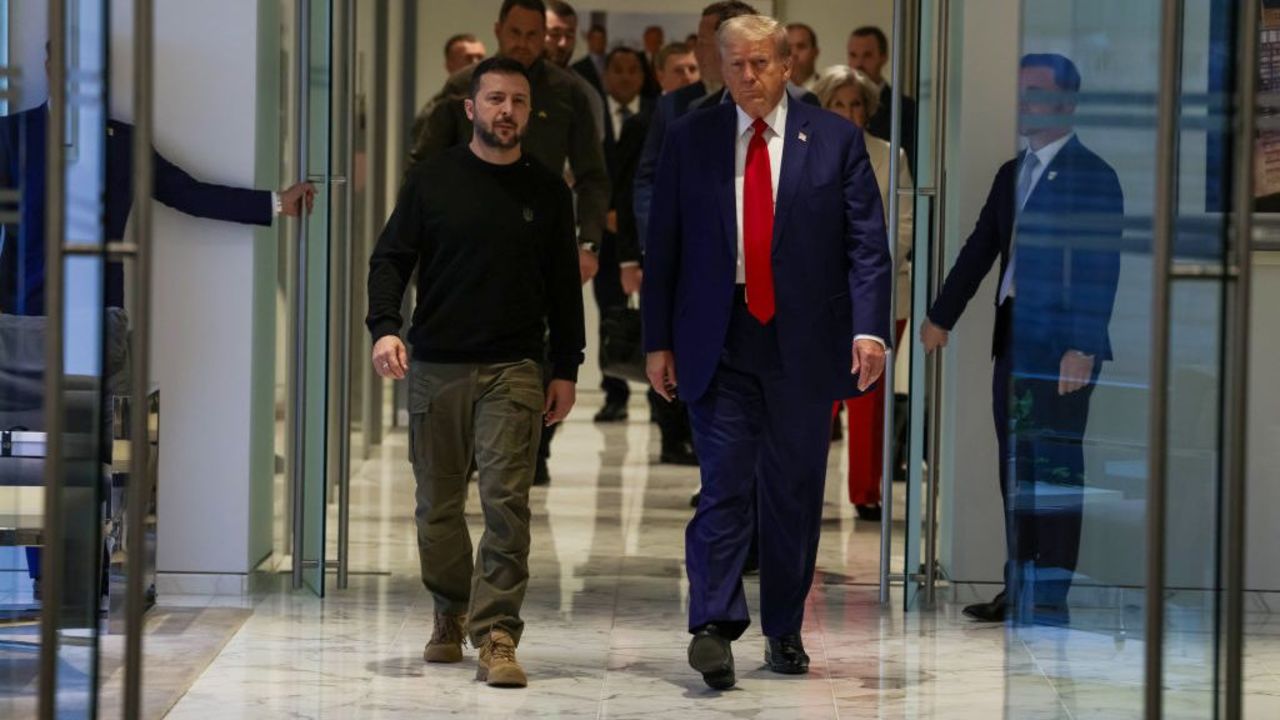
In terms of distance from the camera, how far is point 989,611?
708cm

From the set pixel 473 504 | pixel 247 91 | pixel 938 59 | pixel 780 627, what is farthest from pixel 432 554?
pixel 473 504

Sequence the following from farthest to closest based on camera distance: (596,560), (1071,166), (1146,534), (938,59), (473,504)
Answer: (473,504) < (596,560) < (938,59) < (1071,166) < (1146,534)

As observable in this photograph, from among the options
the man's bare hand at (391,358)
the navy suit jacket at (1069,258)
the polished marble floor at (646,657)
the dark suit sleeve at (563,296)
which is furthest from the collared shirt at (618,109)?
the navy suit jacket at (1069,258)

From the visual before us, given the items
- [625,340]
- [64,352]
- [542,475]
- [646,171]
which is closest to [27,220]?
[64,352]

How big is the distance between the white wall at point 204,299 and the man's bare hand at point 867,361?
2.23 meters

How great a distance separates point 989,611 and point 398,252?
225 cm

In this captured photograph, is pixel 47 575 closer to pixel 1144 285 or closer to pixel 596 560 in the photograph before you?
pixel 1144 285

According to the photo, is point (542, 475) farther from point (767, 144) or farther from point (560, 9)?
point (767, 144)

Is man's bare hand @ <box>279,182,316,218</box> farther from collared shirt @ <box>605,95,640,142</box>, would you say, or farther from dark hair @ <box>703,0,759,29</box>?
collared shirt @ <box>605,95,640,142</box>

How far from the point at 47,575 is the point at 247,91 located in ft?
10.5

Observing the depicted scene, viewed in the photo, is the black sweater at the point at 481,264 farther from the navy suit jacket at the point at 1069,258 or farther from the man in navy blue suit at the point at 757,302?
the navy suit jacket at the point at 1069,258

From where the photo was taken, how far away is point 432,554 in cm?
614

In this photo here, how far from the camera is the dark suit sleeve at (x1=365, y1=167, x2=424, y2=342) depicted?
597 centimetres

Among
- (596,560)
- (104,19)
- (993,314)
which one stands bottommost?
(596,560)
